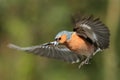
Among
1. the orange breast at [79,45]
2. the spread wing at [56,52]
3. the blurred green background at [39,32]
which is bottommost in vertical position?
the orange breast at [79,45]

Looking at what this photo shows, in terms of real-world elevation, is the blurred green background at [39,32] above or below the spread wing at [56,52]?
above

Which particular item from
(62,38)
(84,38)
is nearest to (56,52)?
(84,38)

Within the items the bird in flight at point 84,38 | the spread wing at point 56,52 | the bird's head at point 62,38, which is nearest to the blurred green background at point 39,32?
the spread wing at point 56,52

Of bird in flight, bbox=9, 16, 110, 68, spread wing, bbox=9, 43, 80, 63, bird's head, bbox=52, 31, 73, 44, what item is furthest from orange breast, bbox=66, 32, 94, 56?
spread wing, bbox=9, 43, 80, 63

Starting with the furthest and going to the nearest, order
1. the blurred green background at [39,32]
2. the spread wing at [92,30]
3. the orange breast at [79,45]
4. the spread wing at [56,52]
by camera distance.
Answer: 1. the blurred green background at [39,32]
2. the spread wing at [56,52]
3. the orange breast at [79,45]
4. the spread wing at [92,30]

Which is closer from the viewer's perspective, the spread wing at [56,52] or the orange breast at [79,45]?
the orange breast at [79,45]

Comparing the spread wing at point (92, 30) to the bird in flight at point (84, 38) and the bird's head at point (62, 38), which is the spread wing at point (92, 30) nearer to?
the bird in flight at point (84, 38)

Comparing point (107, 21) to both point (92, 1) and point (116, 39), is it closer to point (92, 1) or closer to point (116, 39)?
point (116, 39)

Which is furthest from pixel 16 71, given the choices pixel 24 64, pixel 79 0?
pixel 79 0

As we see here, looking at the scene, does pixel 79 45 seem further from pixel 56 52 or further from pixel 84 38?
pixel 56 52
